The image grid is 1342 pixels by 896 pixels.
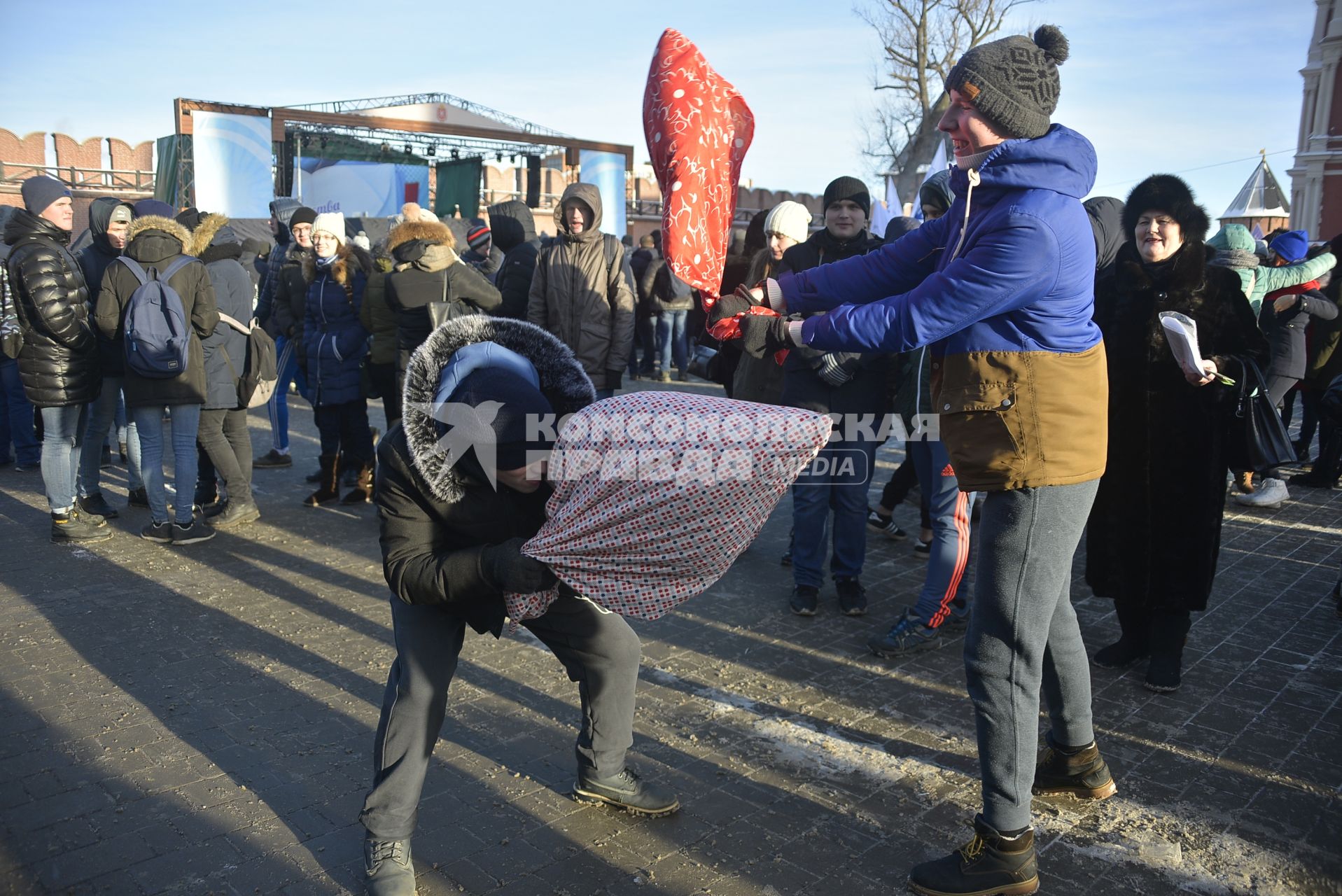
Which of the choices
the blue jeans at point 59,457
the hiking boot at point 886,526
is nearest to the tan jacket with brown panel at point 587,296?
the hiking boot at point 886,526

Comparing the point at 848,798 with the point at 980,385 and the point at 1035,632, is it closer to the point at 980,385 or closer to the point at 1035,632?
the point at 1035,632

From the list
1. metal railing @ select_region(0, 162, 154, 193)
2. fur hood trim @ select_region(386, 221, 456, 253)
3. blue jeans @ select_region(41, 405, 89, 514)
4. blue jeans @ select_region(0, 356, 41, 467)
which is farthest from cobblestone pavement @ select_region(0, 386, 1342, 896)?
metal railing @ select_region(0, 162, 154, 193)

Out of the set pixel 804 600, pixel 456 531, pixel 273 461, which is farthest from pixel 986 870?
pixel 273 461

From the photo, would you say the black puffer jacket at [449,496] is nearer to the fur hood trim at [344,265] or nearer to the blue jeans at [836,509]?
the blue jeans at [836,509]

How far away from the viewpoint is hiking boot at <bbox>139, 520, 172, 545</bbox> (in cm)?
650

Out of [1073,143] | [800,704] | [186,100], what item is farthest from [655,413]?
[186,100]

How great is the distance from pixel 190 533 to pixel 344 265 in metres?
2.18

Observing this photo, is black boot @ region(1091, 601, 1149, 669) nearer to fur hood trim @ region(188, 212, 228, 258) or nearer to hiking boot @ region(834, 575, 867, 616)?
hiking boot @ region(834, 575, 867, 616)

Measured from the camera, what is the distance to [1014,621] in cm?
285

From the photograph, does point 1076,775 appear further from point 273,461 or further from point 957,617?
point 273,461

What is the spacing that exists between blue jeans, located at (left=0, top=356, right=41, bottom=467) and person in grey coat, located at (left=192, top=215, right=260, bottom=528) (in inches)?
107

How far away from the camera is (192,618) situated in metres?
5.12

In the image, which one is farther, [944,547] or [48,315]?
[48,315]

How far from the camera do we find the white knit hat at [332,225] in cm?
715
